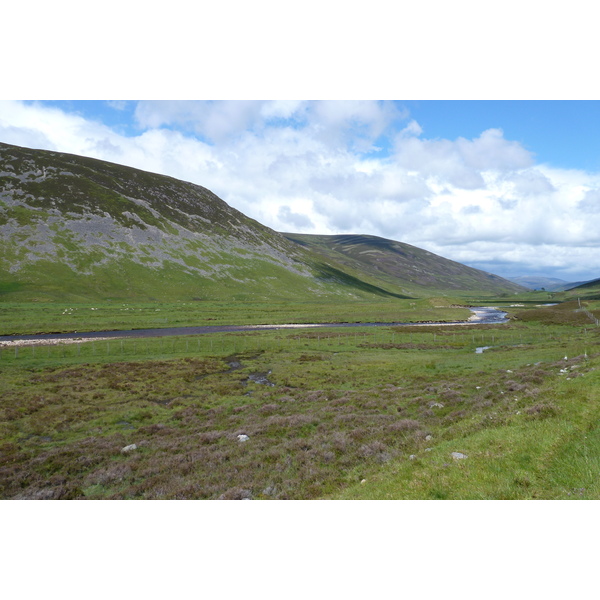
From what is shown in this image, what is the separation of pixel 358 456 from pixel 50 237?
185m

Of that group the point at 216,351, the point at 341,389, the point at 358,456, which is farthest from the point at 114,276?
the point at 358,456

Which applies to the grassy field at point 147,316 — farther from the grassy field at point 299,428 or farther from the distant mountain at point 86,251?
the grassy field at point 299,428

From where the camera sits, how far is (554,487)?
902 cm

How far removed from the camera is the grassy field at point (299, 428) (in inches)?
435

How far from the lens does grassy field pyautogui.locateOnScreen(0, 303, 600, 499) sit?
11.0m

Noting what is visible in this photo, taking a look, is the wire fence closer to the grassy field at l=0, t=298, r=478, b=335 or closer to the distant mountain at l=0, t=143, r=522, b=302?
the grassy field at l=0, t=298, r=478, b=335

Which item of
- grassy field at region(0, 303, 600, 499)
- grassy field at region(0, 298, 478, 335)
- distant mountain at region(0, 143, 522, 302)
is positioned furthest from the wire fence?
distant mountain at region(0, 143, 522, 302)

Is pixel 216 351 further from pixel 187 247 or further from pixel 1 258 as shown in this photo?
pixel 187 247

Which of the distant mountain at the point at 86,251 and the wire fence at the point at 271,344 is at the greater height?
the distant mountain at the point at 86,251

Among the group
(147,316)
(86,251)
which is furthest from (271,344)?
(86,251)

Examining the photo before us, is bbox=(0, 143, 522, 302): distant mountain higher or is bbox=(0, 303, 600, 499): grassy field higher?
bbox=(0, 143, 522, 302): distant mountain

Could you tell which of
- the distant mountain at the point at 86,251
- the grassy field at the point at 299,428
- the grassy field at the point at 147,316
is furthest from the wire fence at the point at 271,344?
the distant mountain at the point at 86,251

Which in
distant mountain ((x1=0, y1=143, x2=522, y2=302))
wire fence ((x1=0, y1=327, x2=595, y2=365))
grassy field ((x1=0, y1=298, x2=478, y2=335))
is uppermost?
distant mountain ((x1=0, y1=143, x2=522, y2=302))

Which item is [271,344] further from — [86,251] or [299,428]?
[86,251]
